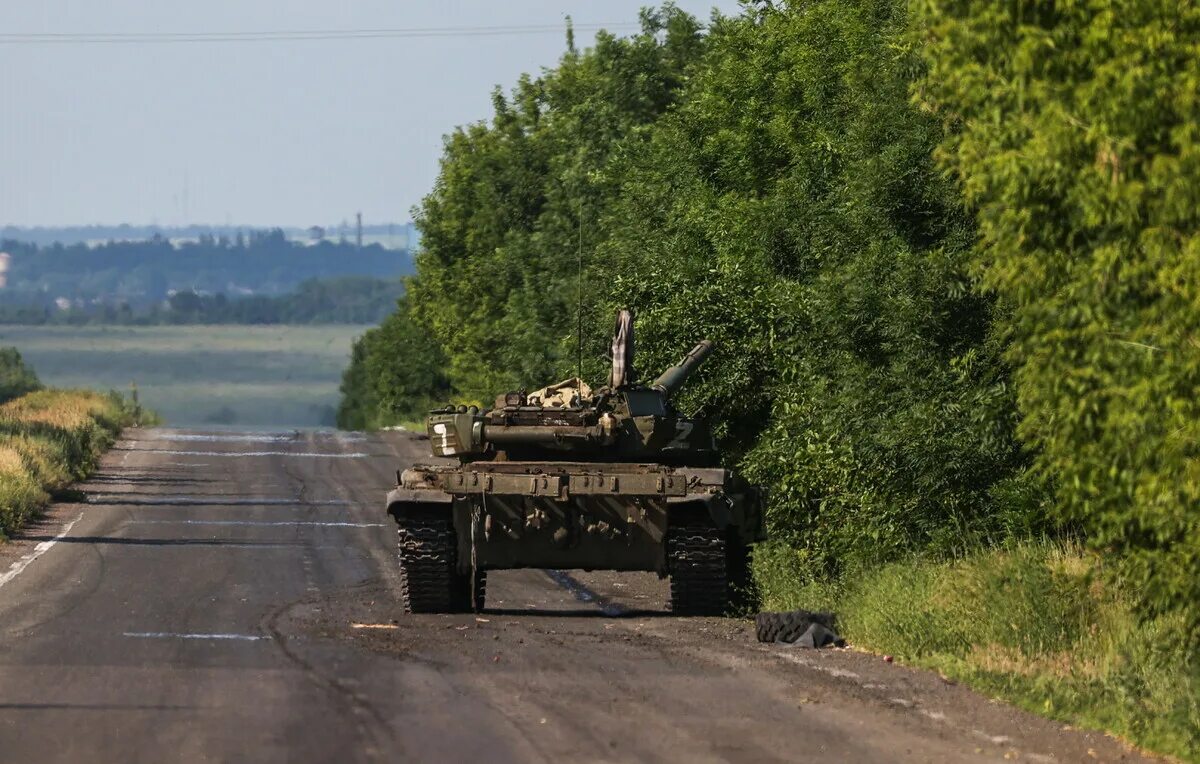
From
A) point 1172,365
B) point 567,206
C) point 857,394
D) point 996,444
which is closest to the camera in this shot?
point 1172,365

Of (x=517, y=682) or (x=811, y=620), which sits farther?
(x=811, y=620)

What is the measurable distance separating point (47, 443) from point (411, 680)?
27606 millimetres

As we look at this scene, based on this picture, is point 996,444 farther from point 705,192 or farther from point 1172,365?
point 705,192

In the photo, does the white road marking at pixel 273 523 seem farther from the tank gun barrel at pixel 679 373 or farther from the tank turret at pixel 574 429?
the tank turret at pixel 574 429

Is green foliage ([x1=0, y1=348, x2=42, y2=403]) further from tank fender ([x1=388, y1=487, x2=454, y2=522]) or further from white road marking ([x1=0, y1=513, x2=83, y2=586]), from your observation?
tank fender ([x1=388, y1=487, x2=454, y2=522])

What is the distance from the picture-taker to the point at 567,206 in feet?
188

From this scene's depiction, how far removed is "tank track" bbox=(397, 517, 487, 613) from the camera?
18.3 meters

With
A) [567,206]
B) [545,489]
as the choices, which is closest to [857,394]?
[545,489]

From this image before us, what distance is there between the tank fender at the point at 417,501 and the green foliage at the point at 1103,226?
22.5ft

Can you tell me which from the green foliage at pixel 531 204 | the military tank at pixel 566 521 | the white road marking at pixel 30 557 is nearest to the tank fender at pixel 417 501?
the military tank at pixel 566 521

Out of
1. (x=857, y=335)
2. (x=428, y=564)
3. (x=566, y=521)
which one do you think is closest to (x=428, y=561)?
(x=428, y=564)

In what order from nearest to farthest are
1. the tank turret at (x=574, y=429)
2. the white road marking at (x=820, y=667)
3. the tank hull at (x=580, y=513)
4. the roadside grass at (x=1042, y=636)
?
the roadside grass at (x=1042, y=636)
the white road marking at (x=820, y=667)
the tank hull at (x=580, y=513)
the tank turret at (x=574, y=429)

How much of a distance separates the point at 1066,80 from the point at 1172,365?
1.69 m

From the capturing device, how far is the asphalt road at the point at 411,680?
1110 centimetres
